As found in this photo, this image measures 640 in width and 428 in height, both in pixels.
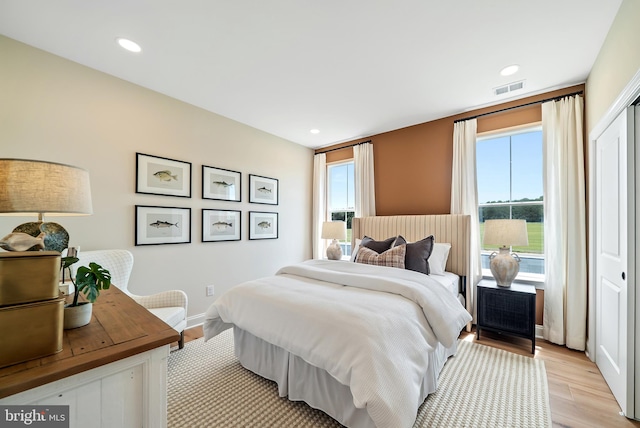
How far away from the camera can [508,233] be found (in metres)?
2.74

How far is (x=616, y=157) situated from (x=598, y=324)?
1449 mm

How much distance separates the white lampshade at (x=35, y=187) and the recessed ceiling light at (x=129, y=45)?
1620 mm

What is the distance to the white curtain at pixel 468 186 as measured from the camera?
10.6 ft

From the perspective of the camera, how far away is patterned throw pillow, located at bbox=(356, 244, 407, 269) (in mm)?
2891

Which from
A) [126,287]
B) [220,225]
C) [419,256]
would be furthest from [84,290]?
[419,256]

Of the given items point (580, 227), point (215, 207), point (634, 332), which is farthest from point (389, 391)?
point (215, 207)

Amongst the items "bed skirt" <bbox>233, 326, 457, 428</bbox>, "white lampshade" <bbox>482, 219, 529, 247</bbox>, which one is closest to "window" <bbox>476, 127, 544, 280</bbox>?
"white lampshade" <bbox>482, 219, 529, 247</bbox>

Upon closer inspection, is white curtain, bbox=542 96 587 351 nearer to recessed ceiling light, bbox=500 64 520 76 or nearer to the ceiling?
the ceiling

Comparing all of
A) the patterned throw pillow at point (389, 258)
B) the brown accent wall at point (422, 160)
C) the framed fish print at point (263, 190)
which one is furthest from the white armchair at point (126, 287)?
the brown accent wall at point (422, 160)

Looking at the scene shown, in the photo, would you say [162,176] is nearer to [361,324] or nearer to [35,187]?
[35,187]

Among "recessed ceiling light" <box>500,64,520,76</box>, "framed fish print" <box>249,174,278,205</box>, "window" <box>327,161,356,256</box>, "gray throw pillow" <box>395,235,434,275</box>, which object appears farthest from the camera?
"window" <box>327,161,356,256</box>

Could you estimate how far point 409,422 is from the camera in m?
1.28

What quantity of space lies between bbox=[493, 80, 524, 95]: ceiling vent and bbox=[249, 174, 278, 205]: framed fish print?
316 cm

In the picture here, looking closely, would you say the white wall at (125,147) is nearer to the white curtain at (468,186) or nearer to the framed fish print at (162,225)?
the framed fish print at (162,225)
